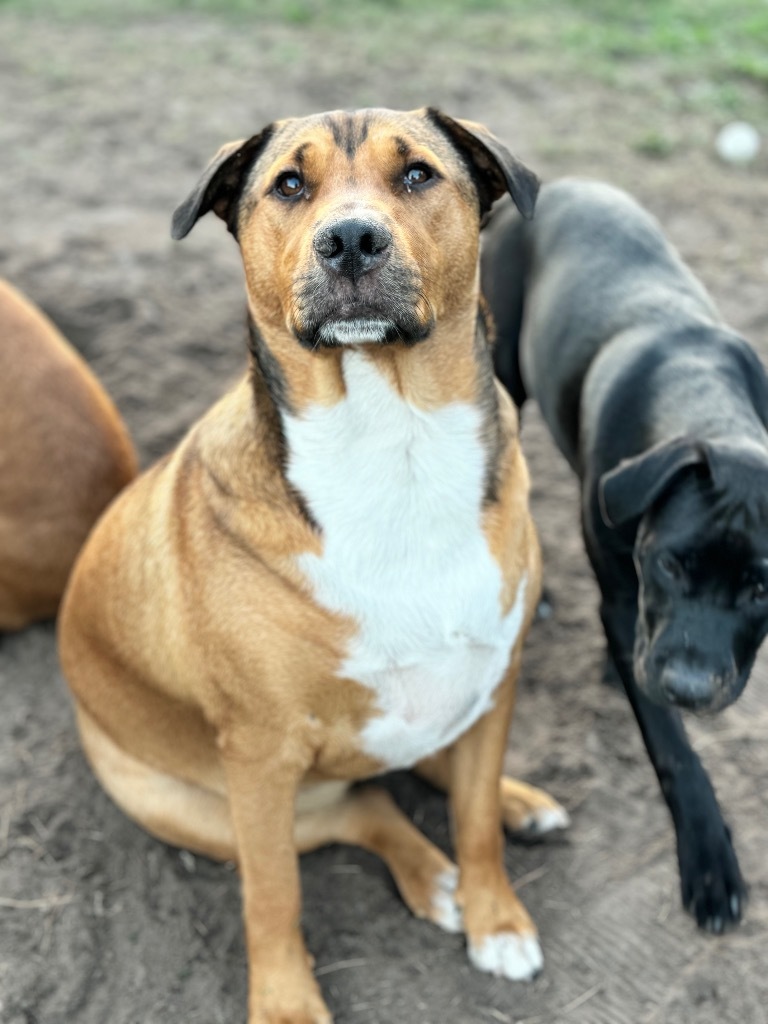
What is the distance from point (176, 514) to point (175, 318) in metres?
2.88

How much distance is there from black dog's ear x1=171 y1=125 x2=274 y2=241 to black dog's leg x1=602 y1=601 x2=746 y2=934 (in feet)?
6.04

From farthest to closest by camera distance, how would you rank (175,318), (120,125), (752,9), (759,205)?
(752,9), (120,125), (759,205), (175,318)

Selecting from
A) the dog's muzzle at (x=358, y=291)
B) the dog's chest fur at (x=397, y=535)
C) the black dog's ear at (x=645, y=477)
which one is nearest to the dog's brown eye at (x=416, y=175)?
the dog's muzzle at (x=358, y=291)

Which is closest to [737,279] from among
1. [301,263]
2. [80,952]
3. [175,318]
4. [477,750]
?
[175,318]

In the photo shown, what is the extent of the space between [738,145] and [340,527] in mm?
5484

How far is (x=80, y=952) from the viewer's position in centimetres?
331

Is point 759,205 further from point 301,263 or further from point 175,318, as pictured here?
point 301,263

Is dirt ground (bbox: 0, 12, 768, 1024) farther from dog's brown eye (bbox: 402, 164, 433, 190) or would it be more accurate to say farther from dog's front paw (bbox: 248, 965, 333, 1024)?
dog's brown eye (bbox: 402, 164, 433, 190)

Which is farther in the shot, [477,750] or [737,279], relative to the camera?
[737,279]

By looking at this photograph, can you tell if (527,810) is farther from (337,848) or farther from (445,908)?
(337,848)

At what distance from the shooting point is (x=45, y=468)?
4164mm

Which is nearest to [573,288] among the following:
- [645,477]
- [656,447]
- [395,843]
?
[656,447]

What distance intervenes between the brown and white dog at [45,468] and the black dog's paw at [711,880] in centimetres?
231

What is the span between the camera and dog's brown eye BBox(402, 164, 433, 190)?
2.72 metres
